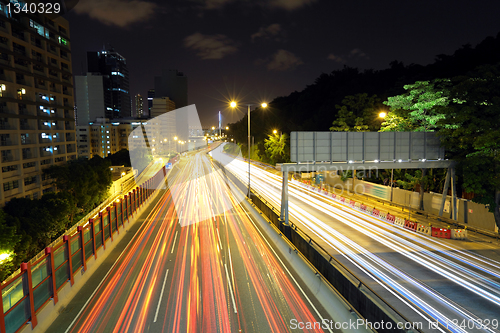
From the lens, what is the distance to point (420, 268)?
597 inches

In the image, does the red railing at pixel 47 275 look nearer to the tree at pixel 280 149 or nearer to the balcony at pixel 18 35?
the balcony at pixel 18 35

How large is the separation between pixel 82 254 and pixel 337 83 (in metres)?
89.5

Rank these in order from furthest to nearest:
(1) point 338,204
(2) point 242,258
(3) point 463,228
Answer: (1) point 338,204 < (3) point 463,228 < (2) point 242,258

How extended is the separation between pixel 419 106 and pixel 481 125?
626cm

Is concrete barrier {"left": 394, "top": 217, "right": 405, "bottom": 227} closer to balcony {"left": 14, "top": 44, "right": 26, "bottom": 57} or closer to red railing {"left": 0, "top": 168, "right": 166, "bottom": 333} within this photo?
red railing {"left": 0, "top": 168, "right": 166, "bottom": 333}

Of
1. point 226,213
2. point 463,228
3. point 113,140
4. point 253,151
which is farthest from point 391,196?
point 113,140

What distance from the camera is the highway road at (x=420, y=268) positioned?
36.1 ft

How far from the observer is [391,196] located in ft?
108

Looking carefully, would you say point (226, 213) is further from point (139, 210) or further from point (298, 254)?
point (298, 254)

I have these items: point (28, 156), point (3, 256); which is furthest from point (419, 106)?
point (28, 156)

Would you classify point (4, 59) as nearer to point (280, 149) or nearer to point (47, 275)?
point (47, 275)

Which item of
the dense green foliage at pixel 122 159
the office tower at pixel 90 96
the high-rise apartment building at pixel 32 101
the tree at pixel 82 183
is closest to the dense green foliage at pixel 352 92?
the tree at pixel 82 183

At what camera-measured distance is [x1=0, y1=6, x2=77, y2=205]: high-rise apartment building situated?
153 ft

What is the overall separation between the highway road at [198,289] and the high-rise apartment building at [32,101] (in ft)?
129
